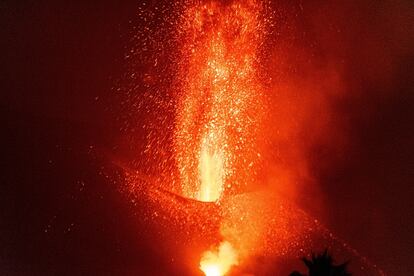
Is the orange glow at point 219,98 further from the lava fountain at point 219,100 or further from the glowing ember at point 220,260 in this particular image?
the glowing ember at point 220,260

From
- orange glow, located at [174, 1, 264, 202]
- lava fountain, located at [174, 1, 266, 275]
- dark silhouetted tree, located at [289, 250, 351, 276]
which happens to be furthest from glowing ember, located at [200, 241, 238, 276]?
dark silhouetted tree, located at [289, 250, 351, 276]

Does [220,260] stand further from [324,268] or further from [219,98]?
[219,98]

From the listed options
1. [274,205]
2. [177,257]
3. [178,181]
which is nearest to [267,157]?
Answer: [274,205]

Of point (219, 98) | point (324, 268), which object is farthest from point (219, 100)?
point (324, 268)

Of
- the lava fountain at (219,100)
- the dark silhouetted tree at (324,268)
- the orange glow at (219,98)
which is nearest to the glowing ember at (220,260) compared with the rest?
the lava fountain at (219,100)

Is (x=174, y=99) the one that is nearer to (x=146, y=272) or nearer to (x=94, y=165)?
(x=94, y=165)

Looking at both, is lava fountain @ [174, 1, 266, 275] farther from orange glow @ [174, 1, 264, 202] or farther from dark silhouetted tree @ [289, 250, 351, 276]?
dark silhouetted tree @ [289, 250, 351, 276]
